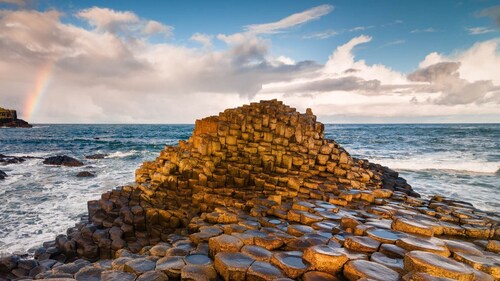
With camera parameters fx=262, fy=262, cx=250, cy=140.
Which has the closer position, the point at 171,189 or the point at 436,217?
the point at 436,217

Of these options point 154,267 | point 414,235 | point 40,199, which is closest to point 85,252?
point 154,267

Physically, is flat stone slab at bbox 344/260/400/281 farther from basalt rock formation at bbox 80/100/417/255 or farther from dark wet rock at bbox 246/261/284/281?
basalt rock formation at bbox 80/100/417/255

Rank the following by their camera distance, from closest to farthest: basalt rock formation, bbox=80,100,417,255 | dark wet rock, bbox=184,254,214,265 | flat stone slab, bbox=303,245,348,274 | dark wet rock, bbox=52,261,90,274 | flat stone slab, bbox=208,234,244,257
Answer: flat stone slab, bbox=303,245,348,274 → dark wet rock, bbox=184,254,214,265 → flat stone slab, bbox=208,234,244,257 → dark wet rock, bbox=52,261,90,274 → basalt rock formation, bbox=80,100,417,255

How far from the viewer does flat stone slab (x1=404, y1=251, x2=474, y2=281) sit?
3.66m

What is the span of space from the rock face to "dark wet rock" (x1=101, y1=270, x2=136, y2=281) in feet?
441

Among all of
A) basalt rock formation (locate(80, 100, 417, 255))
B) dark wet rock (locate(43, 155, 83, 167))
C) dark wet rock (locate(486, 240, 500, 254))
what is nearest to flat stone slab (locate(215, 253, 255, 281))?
basalt rock formation (locate(80, 100, 417, 255))

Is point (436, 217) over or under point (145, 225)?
over

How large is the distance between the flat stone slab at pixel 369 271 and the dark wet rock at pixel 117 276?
3.41 m

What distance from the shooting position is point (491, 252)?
17.4 ft

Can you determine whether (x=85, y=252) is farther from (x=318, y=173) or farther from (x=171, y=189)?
(x=318, y=173)

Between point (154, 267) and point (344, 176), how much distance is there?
8809 millimetres

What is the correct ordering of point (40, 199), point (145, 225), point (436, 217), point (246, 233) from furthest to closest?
point (40, 199) → point (145, 225) → point (436, 217) → point (246, 233)

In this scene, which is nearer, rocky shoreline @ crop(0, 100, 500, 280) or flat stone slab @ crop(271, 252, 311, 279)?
flat stone slab @ crop(271, 252, 311, 279)

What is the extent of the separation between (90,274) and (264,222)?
12.9 feet
